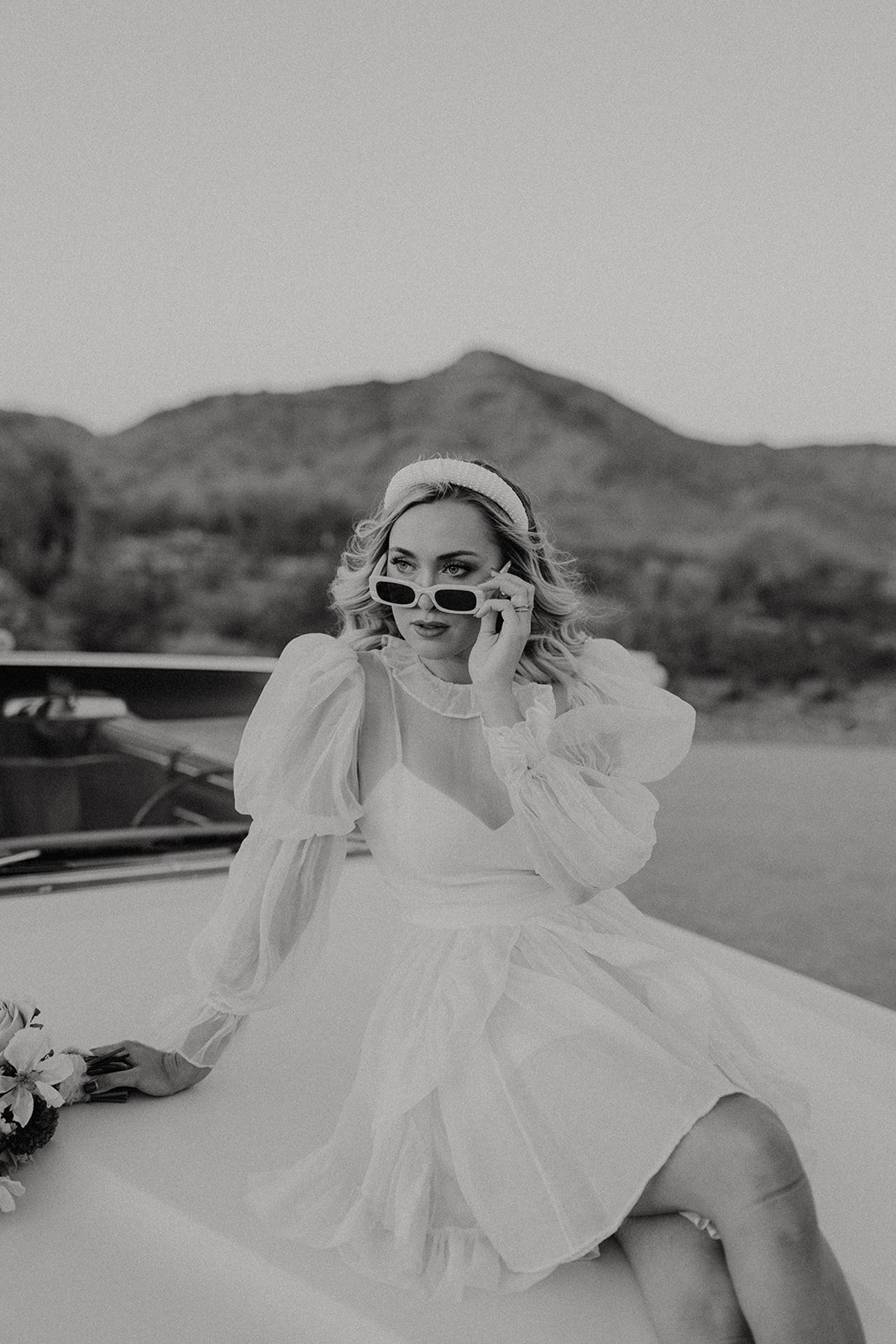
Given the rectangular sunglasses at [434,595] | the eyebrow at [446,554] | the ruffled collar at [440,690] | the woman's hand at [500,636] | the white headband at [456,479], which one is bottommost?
the ruffled collar at [440,690]

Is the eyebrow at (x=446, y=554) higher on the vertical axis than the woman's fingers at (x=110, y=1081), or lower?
higher

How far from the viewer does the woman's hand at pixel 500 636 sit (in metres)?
1.58

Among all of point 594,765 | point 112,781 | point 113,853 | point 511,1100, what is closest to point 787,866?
point 112,781

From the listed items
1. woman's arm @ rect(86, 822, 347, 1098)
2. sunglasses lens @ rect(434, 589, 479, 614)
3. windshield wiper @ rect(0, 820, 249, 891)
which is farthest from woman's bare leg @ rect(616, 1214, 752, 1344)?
windshield wiper @ rect(0, 820, 249, 891)

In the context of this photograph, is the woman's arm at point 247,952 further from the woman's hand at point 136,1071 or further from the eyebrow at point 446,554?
the eyebrow at point 446,554

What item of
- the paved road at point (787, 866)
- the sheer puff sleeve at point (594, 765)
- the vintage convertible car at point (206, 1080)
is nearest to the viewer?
the vintage convertible car at point (206, 1080)

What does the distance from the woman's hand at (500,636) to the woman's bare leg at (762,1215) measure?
615 mm

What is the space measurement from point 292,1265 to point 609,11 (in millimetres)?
12538

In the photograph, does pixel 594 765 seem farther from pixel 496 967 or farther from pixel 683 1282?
pixel 683 1282

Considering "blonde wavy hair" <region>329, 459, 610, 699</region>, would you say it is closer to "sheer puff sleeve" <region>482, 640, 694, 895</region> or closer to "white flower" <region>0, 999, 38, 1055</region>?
"sheer puff sleeve" <region>482, 640, 694, 895</region>

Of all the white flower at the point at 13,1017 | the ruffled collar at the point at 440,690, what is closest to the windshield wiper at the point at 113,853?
the white flower at the point at 13,1017

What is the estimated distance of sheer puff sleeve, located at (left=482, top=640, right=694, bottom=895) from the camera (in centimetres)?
150

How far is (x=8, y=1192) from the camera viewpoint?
1.40m

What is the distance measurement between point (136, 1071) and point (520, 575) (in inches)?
37.8
